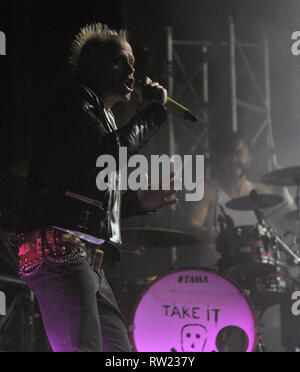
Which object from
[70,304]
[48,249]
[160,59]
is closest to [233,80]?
[160,59]

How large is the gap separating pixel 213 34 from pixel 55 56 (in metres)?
2.03

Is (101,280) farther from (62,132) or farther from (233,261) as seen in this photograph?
(233,261)

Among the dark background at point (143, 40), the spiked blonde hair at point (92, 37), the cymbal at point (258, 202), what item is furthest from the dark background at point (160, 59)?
the spiked blonde hair at point (92, 37)

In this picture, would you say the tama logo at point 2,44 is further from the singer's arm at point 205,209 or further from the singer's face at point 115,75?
the singer's face at point 115,75

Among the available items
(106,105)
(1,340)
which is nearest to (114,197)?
(106,105)

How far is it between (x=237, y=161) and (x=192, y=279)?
2420 mm

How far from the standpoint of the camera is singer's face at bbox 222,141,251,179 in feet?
20.9

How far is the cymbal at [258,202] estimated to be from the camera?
493 centimetres

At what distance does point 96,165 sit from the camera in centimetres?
192

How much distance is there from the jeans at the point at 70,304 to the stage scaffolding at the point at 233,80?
15.0ft

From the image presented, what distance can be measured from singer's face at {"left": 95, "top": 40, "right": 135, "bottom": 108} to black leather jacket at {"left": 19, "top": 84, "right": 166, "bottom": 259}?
0.17 meters

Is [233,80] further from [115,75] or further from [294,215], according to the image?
[115,75]
